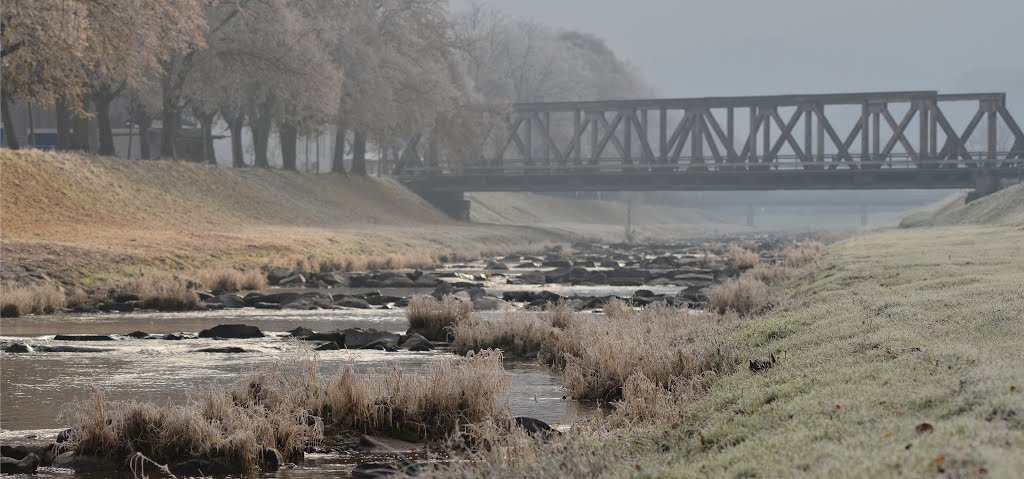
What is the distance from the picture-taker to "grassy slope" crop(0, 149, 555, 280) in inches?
1555

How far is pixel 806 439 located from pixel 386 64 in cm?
7061

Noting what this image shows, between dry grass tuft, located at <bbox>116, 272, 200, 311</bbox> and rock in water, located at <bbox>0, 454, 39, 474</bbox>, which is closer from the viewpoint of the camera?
rock in water, located at <bbox>0, 454, 39, 474</bbox>

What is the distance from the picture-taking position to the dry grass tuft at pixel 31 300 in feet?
95.3

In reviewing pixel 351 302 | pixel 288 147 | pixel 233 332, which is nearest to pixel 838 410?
pixel 233 332

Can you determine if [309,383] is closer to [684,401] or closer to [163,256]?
[684,401]

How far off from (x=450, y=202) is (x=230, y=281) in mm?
55631

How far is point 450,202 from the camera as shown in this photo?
93625mm

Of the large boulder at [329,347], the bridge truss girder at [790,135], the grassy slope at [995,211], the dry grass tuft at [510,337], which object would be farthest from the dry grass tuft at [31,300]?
the bridge truss girder at [790,135]

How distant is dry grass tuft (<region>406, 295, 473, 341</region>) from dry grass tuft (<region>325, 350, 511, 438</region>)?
9.77 m

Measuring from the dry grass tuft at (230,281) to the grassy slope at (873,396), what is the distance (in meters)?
21.4

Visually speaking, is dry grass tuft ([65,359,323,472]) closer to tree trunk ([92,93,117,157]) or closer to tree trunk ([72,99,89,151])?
tree trunk ([72,99,89,151])

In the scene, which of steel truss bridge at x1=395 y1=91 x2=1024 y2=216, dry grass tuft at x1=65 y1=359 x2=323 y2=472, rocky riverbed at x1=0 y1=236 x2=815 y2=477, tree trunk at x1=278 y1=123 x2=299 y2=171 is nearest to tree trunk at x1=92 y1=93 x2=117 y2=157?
rocky riverbed at x1=0 y1=236 x2=815 y2=477

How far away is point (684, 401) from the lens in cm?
1296

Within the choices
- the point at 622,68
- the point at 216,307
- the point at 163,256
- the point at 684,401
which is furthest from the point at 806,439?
the point at 622,68
